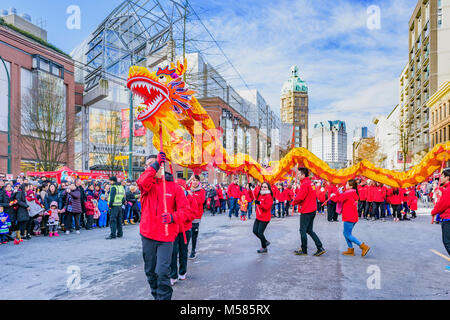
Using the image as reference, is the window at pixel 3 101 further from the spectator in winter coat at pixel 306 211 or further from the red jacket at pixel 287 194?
the spectator in winter coat at pixel 306 211

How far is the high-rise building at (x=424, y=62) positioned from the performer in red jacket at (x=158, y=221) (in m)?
37.8

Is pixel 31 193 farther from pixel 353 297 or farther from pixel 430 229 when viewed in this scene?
pixel 430 229

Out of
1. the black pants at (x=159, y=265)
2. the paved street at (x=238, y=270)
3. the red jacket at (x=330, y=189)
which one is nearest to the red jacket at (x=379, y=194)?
the red jacket at (x=330, y=189)

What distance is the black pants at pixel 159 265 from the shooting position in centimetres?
390

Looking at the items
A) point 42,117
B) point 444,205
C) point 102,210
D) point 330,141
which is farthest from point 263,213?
point 330,141

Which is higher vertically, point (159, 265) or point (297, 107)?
point (297, 107)

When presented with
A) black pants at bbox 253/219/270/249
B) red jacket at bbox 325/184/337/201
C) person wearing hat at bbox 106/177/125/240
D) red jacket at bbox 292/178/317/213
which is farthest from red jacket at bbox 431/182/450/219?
red jacket at bbox 325/184/337/201

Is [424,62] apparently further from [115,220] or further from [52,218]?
[52,218]

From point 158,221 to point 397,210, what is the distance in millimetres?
14335

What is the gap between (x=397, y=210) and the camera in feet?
50.1

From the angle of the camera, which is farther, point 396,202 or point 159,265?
point 396,202

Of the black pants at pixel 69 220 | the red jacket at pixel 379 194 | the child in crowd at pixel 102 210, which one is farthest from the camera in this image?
the red jacket at pixel 379 194

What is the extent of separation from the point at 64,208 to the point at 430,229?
1300cm

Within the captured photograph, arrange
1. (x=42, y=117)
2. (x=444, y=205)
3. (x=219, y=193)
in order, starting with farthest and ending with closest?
(x=42, y=117) < (x=219, y=193) < (x=444, y=205)
